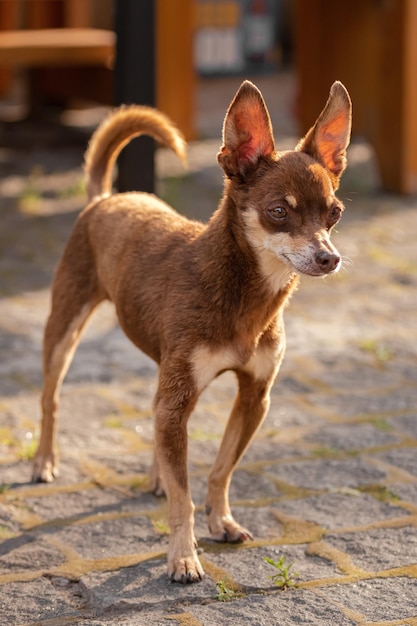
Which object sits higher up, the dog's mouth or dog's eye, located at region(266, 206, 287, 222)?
dog's eye, located at region(266, 206, 287, 222)

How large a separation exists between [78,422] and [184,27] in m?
5.95

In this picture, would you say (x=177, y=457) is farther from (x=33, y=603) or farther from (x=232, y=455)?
(x=33, y=603)

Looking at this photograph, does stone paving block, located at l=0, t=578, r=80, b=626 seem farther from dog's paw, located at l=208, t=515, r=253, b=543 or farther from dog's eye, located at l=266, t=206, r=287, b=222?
dog's eye, located at l=266, t=206, r=287, b=222

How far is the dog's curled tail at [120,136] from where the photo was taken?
15.7 ft

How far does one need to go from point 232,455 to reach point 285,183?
1089mm

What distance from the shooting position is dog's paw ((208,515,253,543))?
417 centimetres

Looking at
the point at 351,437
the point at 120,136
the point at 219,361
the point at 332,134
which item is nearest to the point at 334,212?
the point at 332,134

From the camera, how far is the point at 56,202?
937 centimetres

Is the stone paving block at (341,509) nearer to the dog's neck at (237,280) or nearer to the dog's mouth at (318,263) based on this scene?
the dog's neck at (237,280)

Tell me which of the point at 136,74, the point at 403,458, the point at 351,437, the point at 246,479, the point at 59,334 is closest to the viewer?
the point at 59,334

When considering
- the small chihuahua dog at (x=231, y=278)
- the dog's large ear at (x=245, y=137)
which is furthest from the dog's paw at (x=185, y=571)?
the dog's large ear at (x=245, y=137)

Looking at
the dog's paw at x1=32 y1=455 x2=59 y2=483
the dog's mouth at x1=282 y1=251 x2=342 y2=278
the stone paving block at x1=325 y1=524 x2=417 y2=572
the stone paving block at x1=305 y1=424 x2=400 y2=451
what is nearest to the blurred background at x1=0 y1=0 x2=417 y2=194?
the stone paving block at x1=305 y1=424 x2=400 y2=451

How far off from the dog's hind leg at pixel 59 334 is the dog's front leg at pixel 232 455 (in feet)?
2.77

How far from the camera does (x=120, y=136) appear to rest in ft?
16.4
